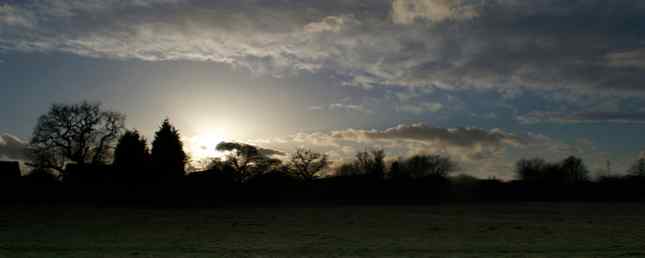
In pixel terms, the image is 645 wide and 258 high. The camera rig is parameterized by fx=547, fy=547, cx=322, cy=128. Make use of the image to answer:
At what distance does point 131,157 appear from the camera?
247ft

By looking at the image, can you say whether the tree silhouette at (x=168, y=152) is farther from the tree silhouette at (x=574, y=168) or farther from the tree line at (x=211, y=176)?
the tree silhouette at (x=574, y=168)

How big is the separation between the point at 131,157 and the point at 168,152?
5860mm

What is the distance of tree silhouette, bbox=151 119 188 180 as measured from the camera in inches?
3086

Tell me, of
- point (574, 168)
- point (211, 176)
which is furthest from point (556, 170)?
point (211, 176)

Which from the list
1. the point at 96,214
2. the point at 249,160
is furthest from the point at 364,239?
the point at 249,160

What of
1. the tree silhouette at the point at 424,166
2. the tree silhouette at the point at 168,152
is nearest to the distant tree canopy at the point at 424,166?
the tree silhouette at the point at 424,166

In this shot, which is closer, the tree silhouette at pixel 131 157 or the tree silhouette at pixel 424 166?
the tree silhouette at pixel 131 157

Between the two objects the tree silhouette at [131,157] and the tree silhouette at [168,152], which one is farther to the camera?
the tree silhouette at [168,152]

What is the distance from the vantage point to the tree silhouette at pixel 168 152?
78375mm

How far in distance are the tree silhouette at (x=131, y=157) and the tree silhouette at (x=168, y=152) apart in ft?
5.44

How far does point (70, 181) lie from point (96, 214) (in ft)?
76.8

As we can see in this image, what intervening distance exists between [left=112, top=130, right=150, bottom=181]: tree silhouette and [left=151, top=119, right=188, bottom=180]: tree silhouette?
166 centimetres

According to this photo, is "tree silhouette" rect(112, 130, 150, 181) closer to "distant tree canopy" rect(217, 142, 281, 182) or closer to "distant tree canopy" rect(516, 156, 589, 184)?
"distant tree canopy" rect(217, 142, 281, 182)

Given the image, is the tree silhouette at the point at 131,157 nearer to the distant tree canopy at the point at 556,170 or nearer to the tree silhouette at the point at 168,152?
the tree silhouette at the point at 168,152
